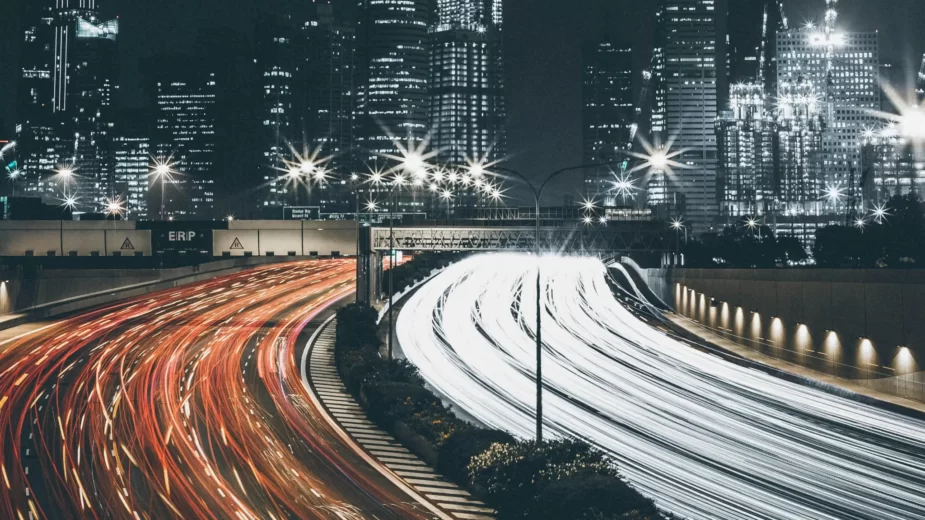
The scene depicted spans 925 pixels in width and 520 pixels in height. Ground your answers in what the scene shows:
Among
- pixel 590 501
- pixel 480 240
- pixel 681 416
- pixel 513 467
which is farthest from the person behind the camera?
pixel 480 240

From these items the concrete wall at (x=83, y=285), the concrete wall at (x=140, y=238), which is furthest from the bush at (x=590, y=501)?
the concrete wall at (x=83, y=285)

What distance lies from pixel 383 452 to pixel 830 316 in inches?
1109

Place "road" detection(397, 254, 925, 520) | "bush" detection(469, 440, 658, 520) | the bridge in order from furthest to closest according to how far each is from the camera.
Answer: the bridge < "road" detection(397, 254, 925, 520) < "bush" detection(469, 440, 658, 520)

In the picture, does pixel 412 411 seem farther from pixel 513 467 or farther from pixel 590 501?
pixel 590 501

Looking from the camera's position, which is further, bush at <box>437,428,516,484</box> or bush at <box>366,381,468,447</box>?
bush at <box>366,381,468,447</box>

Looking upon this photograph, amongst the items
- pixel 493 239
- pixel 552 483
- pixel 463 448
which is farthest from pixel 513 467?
pixel 493 239

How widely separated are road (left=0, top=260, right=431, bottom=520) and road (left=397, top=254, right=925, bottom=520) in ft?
26.2

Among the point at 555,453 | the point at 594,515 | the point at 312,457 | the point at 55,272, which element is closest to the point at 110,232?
the point at 55,272

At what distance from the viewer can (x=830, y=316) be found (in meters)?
54.1

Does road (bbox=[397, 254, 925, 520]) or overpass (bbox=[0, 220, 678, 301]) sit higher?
overpass (bbox=[0, 220, 678, 301])

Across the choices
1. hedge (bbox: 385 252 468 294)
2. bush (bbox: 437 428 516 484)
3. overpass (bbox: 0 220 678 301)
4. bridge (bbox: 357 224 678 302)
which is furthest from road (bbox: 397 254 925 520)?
hedge (bbox: 385 252 468 294)

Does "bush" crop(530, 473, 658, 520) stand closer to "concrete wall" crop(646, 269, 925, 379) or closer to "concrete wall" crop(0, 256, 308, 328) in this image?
"concrete wall" crop(646, 269, 925, 379)

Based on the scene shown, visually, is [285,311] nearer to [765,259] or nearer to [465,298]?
[465,298]

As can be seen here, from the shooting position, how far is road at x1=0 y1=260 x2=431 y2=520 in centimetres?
2823
